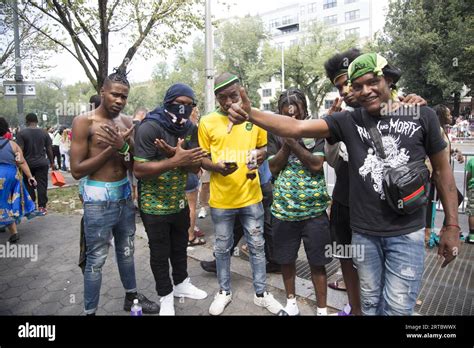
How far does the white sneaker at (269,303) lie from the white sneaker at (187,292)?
0.59 m

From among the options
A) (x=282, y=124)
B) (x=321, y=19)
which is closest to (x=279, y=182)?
(x=282, y=124)

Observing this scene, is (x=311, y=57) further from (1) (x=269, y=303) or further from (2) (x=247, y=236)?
(1) (x=269, y=303)

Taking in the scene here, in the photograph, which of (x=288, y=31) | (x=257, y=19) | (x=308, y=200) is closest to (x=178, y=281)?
(x=308, y=200)

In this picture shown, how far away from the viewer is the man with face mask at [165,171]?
9.37 feet

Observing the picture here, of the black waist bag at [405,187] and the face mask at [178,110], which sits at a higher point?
the face mask at [178,110]

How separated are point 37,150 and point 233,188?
5619 mm

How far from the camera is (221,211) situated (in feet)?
10.5

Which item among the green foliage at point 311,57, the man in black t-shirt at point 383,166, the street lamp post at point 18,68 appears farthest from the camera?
the green foliage at point 311,57

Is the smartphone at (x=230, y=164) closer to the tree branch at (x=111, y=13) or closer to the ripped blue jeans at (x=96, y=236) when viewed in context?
the ripped blue jeans at (x=96, y=236)

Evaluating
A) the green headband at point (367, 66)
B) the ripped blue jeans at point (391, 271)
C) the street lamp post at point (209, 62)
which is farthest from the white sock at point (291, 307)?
the street lamp post at point (209, 62)

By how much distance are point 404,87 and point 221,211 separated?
3152cm

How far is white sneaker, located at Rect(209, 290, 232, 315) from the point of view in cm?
321

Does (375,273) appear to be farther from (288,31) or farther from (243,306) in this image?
(288,31)
